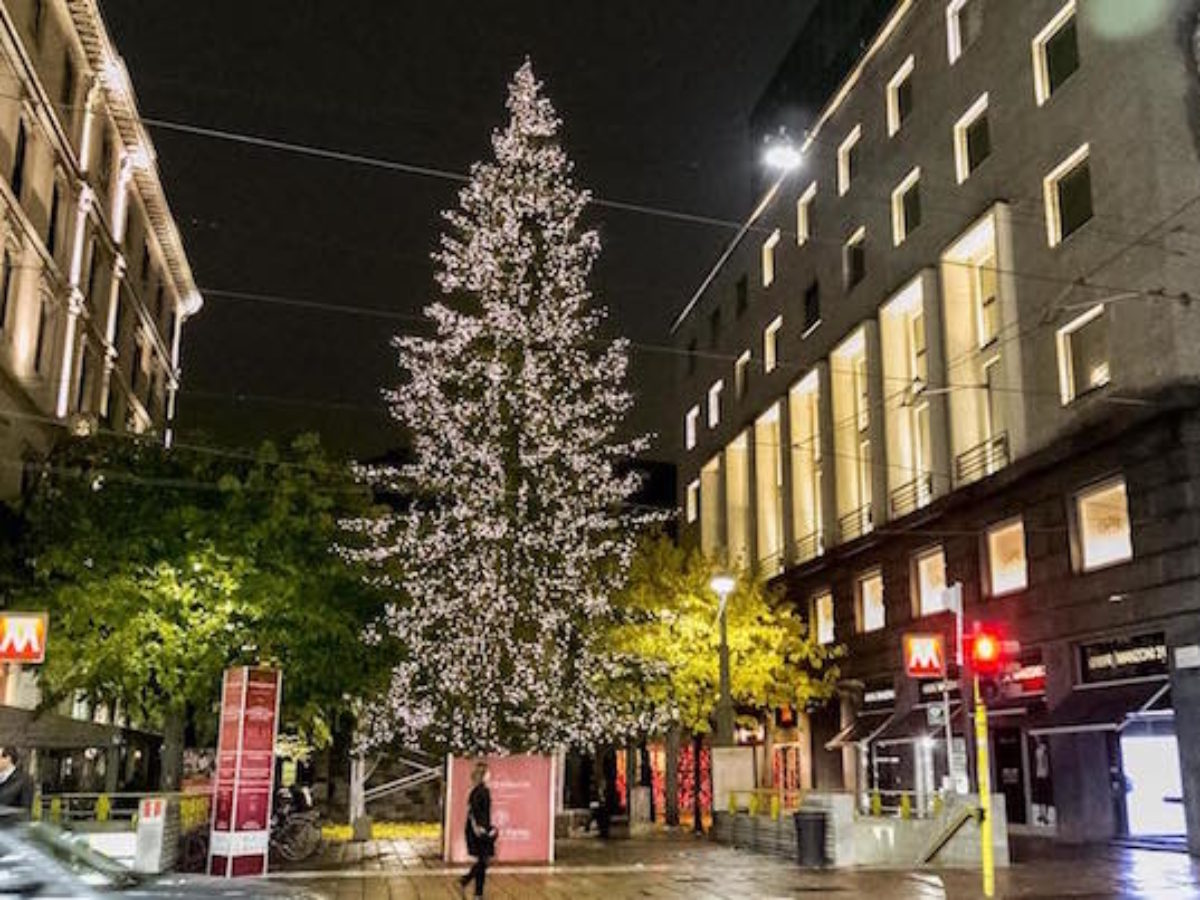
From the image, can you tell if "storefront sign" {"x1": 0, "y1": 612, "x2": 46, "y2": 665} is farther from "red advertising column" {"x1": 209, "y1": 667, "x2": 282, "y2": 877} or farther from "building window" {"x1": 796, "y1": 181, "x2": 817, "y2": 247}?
"building window" {"x1": 796, "y1": 181, "x2": 817, "y2": 247}

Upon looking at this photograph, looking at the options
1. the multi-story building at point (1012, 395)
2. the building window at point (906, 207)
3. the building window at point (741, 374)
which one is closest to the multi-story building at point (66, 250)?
the multi-story building at point (1012, 395)

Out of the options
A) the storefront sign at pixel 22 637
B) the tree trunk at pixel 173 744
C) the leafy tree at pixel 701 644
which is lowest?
the tree trunk at pixel 173 744

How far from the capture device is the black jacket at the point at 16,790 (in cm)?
1477

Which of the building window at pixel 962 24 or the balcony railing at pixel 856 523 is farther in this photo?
the balcony railing at pixel 856 523

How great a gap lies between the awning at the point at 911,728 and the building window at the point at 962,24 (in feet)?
56.1

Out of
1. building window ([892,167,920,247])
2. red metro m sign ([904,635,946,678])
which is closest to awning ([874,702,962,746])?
red metro m sign ([904,635,946,678])

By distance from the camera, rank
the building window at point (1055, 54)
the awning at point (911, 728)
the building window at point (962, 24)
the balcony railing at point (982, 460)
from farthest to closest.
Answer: the building window at point (962, 24) → the awning at point (911, 728) → the balcony railing at point (982, 460) → the building window at point (1055, 54)

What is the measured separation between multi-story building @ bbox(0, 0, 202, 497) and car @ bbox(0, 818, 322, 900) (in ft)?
80.5

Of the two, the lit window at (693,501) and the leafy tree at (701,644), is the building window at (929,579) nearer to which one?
the leafy tree at (701,644)

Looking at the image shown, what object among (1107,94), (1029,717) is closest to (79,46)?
(1107,94)

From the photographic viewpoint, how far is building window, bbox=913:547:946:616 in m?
33.5

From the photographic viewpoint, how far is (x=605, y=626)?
118 feet

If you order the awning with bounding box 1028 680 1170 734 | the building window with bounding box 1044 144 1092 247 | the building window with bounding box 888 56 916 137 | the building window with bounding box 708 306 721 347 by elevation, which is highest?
the building window with bounding box 888 56 916 137

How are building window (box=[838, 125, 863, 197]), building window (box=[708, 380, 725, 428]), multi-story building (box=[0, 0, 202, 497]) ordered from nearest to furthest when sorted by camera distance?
multi-story building (box=[0, 0, 202, 497]), building window (box=[838, 125, 863, 197]), building window (box=[708, 380, 725, 428])
